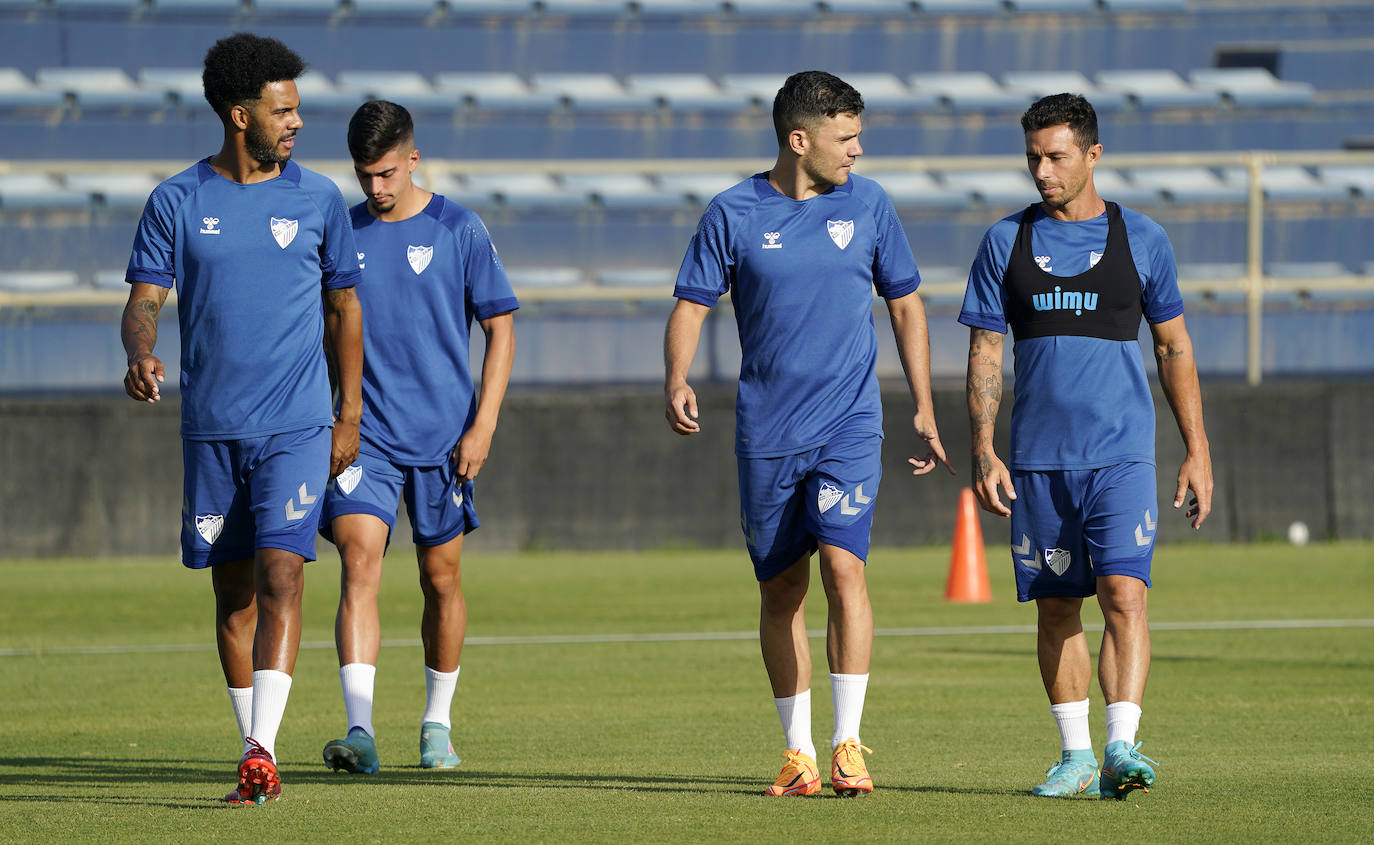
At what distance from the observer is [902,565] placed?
16.1m

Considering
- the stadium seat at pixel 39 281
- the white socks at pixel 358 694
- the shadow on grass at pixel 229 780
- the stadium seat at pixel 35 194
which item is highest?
the stadium seat at pixel 35 194

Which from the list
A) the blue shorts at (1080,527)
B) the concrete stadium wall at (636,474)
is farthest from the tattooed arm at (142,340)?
the concrete stadium wall at (636,474)

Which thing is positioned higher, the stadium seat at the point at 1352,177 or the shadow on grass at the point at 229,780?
the stadium seat at the point at 1352,177

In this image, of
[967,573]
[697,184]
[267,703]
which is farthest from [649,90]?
[267,703]

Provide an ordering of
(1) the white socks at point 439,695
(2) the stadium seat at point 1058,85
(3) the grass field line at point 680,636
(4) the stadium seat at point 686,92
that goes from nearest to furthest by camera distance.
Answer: (1) the white socks at point 439,695
(3) the grass field line at point 680,636
(4) the stadium seat at point 686,92
(2) the stadium seat at point 1058,85

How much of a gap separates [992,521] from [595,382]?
4617mm

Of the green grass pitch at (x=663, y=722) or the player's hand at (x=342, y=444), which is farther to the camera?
the player's hand at (x=342, y=444)

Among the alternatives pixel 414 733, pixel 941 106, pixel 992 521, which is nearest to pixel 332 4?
pixel 941 106

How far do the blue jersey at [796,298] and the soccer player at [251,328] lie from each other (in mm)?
1270

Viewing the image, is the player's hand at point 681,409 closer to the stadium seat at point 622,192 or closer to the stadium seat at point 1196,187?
the stadium seat at point 622,192

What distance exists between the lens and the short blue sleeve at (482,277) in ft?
24.0

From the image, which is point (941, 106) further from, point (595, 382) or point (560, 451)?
point (560, 451)

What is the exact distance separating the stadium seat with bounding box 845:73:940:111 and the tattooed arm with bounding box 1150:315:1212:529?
19726 millimetres

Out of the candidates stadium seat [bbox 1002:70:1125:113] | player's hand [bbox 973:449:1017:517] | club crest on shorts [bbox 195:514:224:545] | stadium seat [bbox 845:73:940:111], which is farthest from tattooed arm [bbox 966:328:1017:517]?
stadium seat [bbox 1002:70:1125:113]
